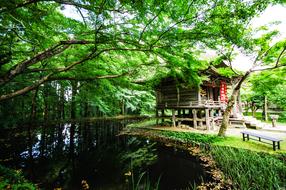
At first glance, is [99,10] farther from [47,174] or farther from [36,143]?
[36,143]

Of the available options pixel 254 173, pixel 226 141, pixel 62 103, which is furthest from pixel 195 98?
pixel 62 103

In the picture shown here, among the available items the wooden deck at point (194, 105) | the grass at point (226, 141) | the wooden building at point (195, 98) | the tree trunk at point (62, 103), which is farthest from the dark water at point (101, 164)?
the tree trunk at point (62, 103)

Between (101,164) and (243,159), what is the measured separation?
20.4 feet

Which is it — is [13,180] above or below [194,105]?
below

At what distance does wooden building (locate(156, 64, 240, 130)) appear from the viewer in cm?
1477

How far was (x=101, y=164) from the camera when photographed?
849 cm

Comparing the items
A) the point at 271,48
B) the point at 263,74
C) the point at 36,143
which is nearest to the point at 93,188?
the point at 36,143

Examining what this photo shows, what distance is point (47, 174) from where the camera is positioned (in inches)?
281

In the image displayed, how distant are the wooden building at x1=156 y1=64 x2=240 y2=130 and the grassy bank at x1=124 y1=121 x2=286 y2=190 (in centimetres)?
309

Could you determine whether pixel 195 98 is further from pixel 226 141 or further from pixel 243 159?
pixel 243 159

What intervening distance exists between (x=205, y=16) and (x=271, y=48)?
7287 millimetres

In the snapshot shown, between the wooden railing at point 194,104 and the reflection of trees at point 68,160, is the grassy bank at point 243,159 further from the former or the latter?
the reflection of trees at point 68,160

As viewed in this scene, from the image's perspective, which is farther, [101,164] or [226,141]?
[226,141]

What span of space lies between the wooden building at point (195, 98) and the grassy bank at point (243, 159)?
3088 millimetres
